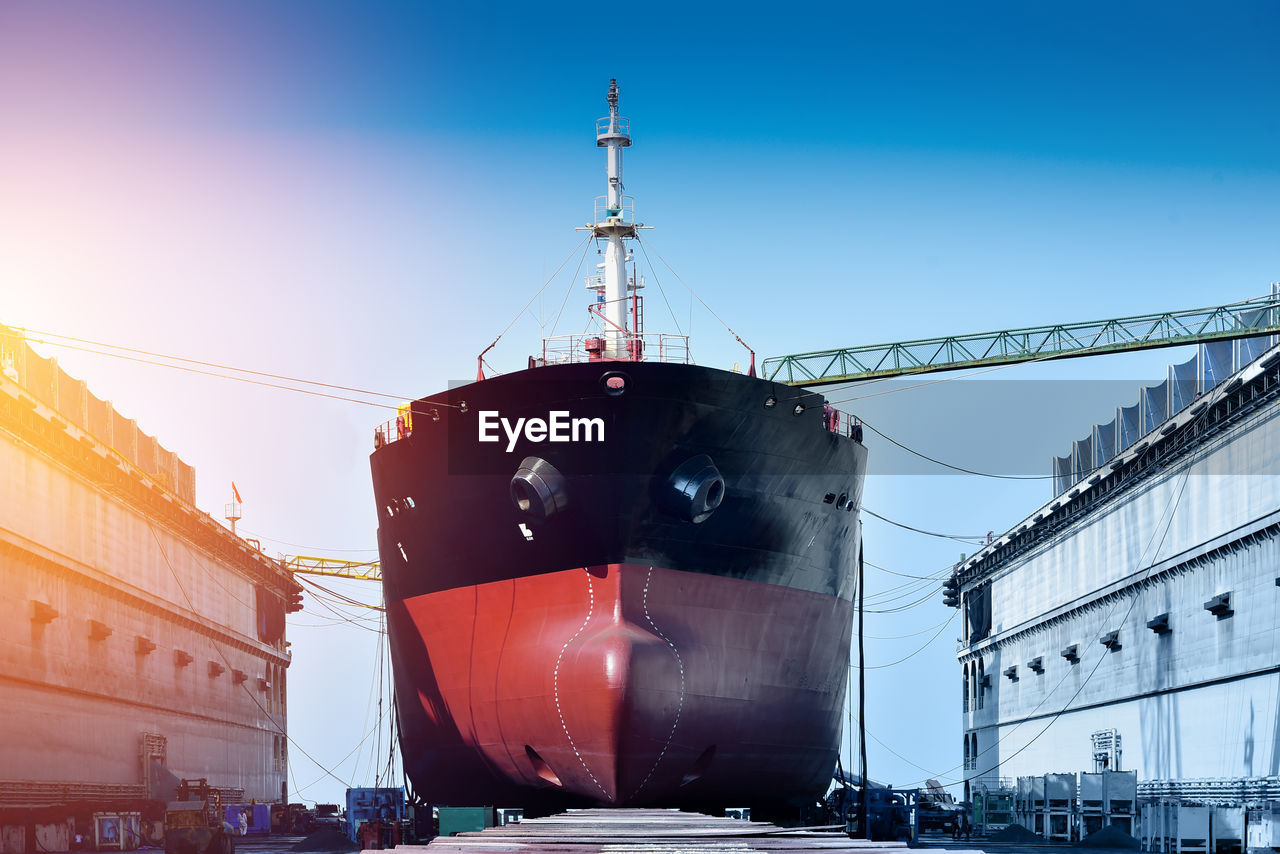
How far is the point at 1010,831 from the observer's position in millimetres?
34594

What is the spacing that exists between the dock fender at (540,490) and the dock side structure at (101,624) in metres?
10.9

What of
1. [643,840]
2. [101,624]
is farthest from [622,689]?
[101,624]

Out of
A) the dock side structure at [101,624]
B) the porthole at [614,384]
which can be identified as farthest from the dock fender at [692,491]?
the dock side structure at [101,624]

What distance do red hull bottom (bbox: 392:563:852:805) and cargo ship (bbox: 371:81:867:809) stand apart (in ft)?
0.13

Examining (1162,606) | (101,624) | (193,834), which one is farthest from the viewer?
(1162,606)

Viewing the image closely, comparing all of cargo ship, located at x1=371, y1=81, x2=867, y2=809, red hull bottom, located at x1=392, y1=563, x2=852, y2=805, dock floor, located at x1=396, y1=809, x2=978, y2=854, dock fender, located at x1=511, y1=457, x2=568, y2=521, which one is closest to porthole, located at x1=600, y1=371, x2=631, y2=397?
cargo ship, located at x1=371, y1=81, x2=867, y2=809

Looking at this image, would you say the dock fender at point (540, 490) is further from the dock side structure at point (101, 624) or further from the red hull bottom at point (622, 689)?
the dock side structure at point (101, 624)

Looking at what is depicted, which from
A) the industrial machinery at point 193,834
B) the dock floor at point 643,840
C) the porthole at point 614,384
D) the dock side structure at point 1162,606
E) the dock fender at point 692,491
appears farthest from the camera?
the dock side structure at point 1162,606

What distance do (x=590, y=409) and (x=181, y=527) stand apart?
2414cm

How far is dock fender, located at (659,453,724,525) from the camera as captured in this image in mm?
23562

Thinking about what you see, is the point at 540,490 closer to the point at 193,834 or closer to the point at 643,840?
the point at 193,834

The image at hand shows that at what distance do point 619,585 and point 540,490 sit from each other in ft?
6.91

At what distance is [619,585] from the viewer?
910 inches

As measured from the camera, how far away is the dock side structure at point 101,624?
28.2m
